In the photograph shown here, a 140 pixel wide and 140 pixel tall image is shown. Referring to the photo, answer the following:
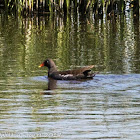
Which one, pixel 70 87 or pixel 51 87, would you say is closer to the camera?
pixel 70 87

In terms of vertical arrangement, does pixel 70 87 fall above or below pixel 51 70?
below

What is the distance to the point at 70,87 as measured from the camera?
11805 mm

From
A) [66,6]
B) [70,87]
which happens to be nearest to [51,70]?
[70,87]

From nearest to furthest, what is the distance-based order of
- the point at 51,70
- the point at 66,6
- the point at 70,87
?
the point at 70,87
the point at 51,70
the point at 66,6

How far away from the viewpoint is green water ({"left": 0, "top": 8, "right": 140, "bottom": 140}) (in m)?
8.12

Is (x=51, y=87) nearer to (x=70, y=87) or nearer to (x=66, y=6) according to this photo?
(x=70, y=87)

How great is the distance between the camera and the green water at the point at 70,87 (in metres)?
8.12

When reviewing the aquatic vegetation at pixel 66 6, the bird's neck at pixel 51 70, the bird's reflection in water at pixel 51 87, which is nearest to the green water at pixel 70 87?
Answer: the bird's reflection in water at pixel 51 87

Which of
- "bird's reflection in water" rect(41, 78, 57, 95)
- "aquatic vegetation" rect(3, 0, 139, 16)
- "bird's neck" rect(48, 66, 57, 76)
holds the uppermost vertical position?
"aquatic vegetation" rect(3, 0, 139, 16)

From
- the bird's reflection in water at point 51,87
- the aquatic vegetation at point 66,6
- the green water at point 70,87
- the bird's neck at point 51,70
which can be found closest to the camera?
the green water at point 70,87

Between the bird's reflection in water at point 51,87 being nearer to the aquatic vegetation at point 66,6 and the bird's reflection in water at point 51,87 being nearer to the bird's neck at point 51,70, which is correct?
the bird's neck at point 51,70

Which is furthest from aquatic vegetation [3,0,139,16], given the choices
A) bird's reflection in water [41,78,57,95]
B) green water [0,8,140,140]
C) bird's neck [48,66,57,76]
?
bird's reflection in water [41,78,57,95]

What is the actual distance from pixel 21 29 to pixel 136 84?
12.2m

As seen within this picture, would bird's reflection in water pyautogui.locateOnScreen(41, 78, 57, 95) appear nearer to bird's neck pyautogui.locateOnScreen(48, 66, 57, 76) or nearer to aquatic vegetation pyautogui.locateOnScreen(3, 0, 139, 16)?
bird's neck pyautogui.locateOnScreen(48, 66, 57, 76)
